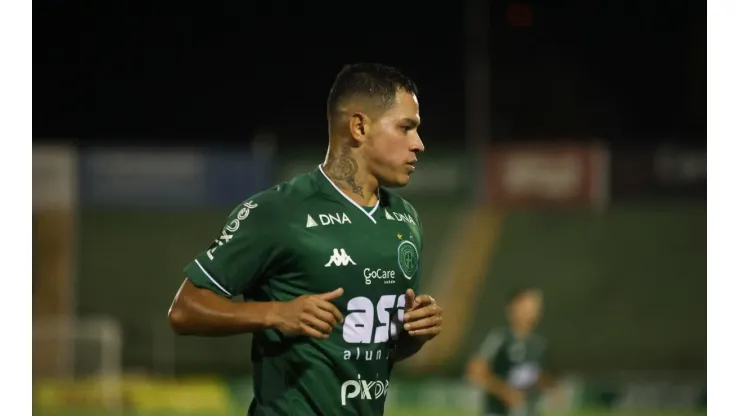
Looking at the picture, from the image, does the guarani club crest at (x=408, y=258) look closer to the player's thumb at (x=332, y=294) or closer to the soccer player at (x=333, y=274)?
the soccer player at (x=333, y=274)

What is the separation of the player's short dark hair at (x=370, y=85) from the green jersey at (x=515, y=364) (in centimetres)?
382

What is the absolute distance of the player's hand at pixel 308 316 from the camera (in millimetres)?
2695

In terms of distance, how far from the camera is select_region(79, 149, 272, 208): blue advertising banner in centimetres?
1145

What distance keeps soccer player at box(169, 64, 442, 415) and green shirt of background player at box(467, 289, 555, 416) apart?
3548mm

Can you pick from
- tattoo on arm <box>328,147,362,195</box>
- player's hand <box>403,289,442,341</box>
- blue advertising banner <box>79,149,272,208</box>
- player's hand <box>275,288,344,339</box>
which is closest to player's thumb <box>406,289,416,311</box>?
player's hand <box>403,289,442,341</box>

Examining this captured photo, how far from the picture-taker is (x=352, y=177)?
304 centimetres

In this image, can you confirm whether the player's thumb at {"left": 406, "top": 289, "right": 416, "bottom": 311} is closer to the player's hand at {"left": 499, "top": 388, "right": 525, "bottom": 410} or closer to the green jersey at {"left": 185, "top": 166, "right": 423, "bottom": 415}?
the green jersey at {"left": 185, "top": 166, "right": 423, "bottom": 415}

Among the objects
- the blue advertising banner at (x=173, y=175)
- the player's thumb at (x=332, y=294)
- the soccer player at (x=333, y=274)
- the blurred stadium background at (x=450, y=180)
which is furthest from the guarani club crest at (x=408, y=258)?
the blue advertising banner at (x=173, y=175)

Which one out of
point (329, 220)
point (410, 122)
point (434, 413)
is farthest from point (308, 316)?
point (434, 413)

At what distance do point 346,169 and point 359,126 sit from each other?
0.13 meters

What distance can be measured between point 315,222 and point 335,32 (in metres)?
8.82

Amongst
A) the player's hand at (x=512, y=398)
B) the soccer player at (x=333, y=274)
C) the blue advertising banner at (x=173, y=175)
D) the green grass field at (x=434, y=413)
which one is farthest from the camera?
the blue advertising banner at (x=173, y=175)

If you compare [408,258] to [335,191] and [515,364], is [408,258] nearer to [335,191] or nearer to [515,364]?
[335,191]

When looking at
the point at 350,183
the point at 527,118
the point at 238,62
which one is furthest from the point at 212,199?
the point at 350,183
